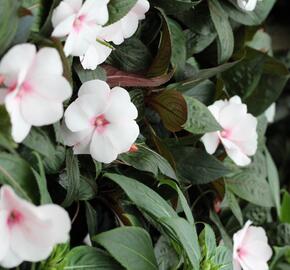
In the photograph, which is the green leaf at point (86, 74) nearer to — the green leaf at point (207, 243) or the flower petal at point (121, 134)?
the flower petal at point (121, 134)

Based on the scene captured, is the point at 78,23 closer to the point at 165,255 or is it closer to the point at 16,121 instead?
the point at 16,121

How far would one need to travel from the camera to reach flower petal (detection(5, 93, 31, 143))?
0.75 m

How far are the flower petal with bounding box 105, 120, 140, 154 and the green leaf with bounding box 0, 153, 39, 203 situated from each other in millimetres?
154

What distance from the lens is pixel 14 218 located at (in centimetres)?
75

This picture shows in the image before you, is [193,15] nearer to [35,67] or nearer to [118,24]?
[118,24]

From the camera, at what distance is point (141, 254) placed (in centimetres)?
91

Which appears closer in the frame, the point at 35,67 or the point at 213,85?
the point at 35,67

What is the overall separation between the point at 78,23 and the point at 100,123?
0.50 ft

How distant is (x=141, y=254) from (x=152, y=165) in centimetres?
Result: 15

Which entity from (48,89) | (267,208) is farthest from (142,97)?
(267,208)

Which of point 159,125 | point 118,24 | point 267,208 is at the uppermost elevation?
point 118,24

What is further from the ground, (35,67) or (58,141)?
(35,67)

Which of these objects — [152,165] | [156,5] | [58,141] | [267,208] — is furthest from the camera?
[267,208]

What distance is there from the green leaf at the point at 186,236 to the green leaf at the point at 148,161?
0.10 meters
